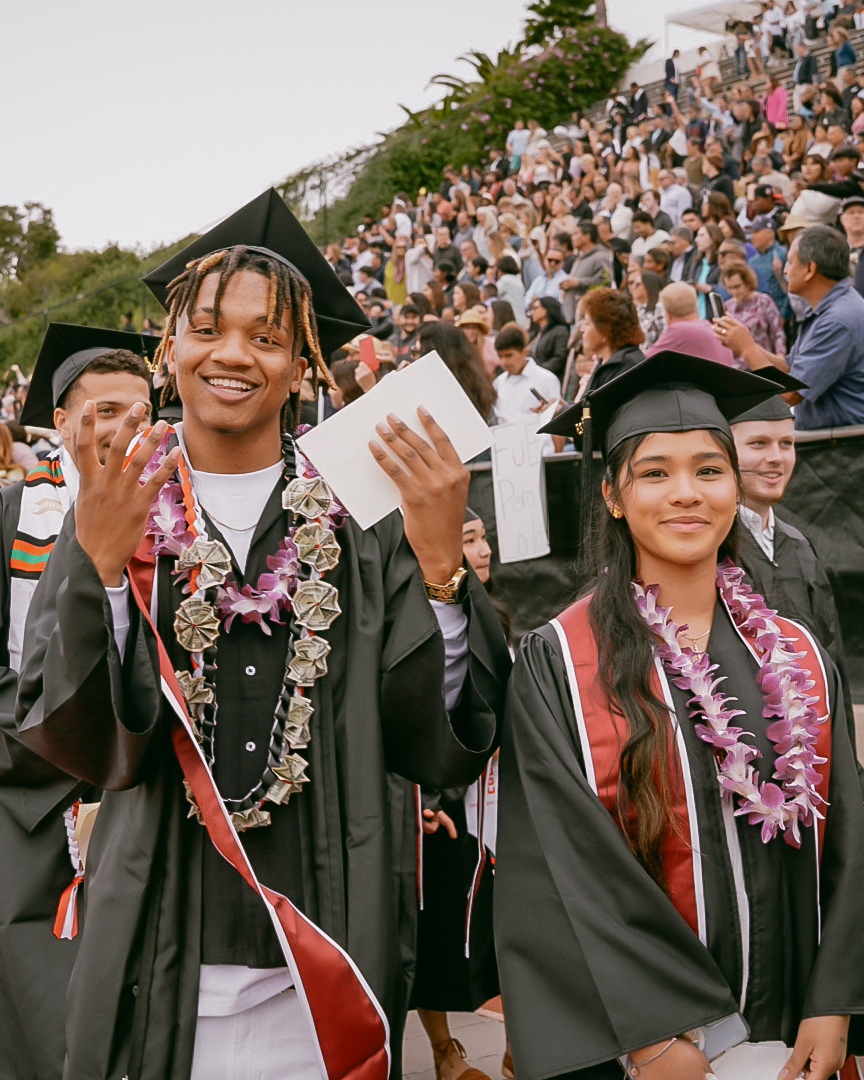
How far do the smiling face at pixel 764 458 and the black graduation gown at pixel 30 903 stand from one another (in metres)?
2.56

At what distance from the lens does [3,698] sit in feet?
11.1

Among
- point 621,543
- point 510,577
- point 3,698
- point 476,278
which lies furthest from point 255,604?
point 476,278

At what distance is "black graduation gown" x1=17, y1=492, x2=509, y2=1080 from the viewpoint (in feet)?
7.25

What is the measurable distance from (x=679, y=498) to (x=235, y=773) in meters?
1.19

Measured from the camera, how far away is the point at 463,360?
630cm

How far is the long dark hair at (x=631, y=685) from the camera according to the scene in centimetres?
258

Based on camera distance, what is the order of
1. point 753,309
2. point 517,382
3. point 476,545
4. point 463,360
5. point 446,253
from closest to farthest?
point 476,545
point 463,360
point 517,382
point 753,309
point 446,253

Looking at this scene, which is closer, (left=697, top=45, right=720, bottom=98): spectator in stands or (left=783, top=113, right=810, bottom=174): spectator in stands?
(left=783, top=113, right=810, bottom=174): spectator in stands

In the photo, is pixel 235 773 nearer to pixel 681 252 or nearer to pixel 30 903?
pixel 30 903

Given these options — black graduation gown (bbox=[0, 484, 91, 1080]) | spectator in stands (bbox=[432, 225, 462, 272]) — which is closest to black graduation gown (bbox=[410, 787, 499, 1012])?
black graduation gown (bbox=[0, 484, 91, 1080])

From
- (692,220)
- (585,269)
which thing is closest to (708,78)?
(692,220)

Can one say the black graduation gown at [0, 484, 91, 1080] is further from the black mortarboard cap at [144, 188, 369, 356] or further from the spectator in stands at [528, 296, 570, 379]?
the spectator in stands at [528, 296, 570, 379]

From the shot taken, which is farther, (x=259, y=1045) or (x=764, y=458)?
(x=764, y=458)

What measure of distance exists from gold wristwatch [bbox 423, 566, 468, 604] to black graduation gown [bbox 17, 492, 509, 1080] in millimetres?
26
